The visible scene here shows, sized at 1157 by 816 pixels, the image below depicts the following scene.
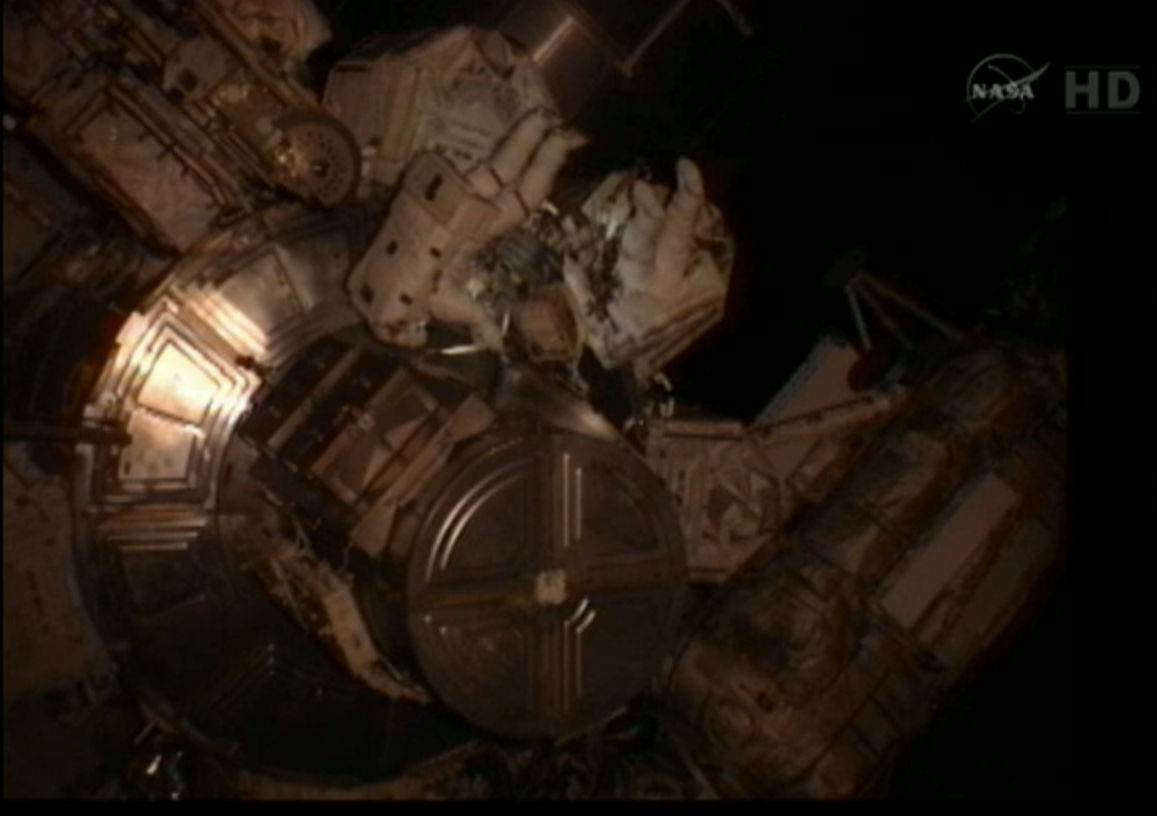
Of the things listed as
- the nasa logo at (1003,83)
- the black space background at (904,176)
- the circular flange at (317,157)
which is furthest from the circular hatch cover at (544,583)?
the nasa logo at (1003,83)

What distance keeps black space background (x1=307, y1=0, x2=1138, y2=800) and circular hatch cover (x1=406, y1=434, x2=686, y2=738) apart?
2355 millimetres

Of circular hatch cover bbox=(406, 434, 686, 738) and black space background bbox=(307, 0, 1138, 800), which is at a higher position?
black space background bbox=(307, 0, 1138, 800)

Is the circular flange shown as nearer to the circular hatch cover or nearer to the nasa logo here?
the circular hatch cover

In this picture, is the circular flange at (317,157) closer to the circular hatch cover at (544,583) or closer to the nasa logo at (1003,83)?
the circular hatch cover at (544,583)

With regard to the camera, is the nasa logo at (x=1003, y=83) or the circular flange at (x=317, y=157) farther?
the nasa logo at (x=1003, y=83)

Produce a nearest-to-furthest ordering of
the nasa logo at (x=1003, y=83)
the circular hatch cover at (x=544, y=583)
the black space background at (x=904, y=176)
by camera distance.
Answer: the circular hatch cover at (x=544, y=583) → the black space background at (x=904, y=176) → the nasa logo at (x=1003, y=83)

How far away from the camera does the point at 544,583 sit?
4.70 metres

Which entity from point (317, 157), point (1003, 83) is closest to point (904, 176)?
point (1003, 83)

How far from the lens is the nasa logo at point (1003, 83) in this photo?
641 centimetres

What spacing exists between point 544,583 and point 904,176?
5.67 metres

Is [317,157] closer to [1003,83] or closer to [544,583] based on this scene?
[544,583]

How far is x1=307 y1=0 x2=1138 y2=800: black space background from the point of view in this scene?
6.22 metres

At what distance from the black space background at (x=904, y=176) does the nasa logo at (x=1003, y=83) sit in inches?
4.8

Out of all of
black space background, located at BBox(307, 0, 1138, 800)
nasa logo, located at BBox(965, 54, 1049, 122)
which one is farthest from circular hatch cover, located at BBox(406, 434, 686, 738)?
nasa logo, located at BBox(965, 54, 1049, 122)
